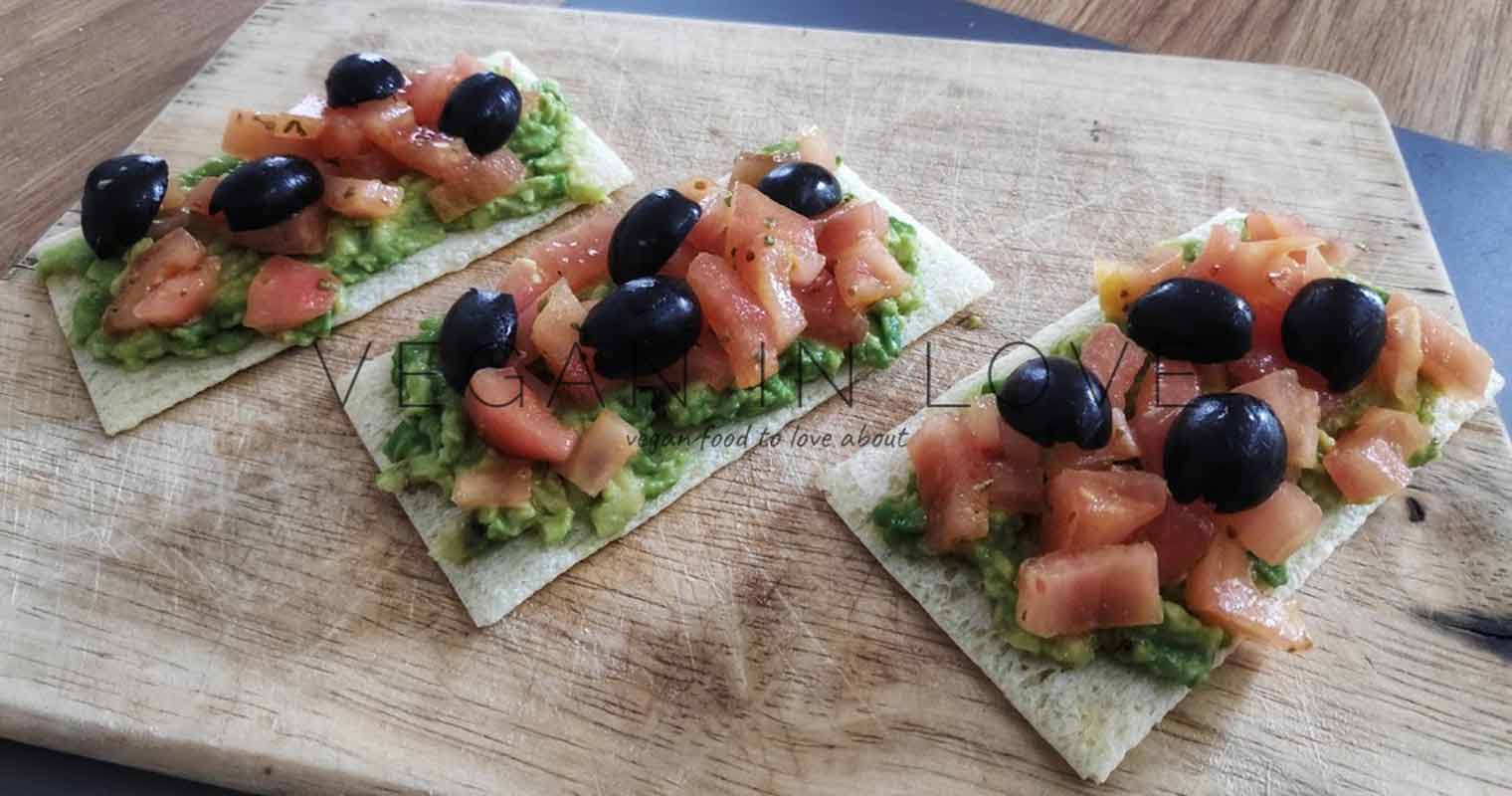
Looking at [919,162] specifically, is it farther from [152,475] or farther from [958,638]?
[152,475]

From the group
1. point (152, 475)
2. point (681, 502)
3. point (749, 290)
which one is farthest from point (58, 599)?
point (749, 290)

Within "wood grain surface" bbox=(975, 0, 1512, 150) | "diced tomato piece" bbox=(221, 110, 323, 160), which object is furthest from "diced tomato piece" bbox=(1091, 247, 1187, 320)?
"diced tomato piece" bbox=(221, 110, 323, 160)

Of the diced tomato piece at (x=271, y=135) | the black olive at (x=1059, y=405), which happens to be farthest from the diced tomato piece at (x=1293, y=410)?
the diced tomato piece at (x=271, y=135)

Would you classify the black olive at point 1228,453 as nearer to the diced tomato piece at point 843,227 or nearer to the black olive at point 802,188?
the diced tomato piece at point 843,227

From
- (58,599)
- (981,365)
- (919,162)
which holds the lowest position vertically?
(58,599)

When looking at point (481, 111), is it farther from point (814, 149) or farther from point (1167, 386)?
point (1167, 386)

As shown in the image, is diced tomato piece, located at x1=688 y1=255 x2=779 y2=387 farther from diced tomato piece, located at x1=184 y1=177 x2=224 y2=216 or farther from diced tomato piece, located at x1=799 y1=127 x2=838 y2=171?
diced tomato piece, located at x1=184 y1=177 x2=224 y2=216
